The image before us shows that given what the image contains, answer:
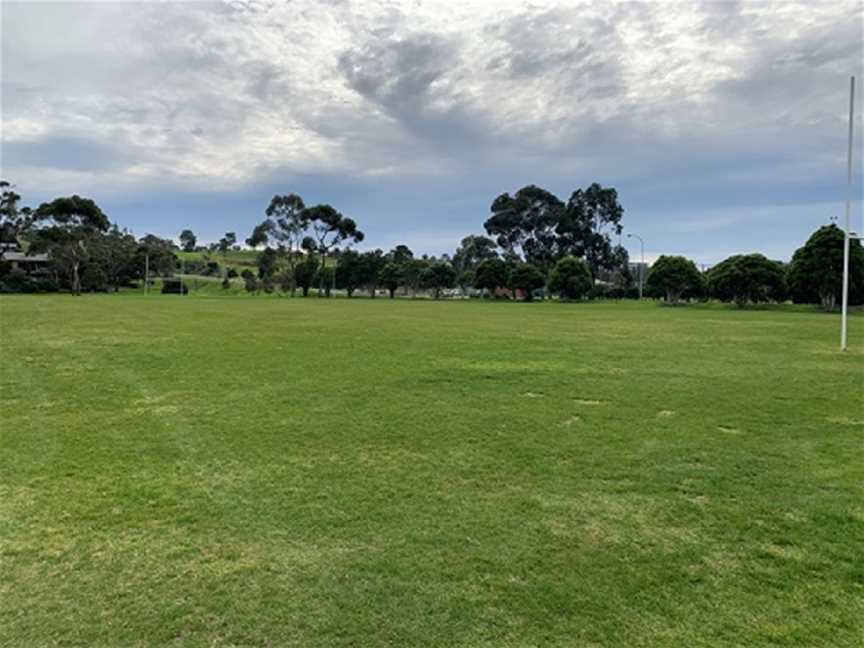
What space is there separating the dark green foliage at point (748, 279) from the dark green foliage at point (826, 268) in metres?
3.40

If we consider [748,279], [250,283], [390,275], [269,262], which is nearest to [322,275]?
[269,262]

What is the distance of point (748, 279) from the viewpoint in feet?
156

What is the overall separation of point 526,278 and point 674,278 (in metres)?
18.1

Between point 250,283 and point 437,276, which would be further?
point 250,283

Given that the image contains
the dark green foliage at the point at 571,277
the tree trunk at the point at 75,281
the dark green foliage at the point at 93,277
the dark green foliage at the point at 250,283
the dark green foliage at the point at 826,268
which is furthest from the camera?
the dark green foliage at the point at 250,283

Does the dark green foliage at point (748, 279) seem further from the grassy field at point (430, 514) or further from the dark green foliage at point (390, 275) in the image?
the grassy field at point (430, 514)

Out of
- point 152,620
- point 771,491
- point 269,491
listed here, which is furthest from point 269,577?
point 771,491

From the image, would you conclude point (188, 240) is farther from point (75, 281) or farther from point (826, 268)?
point (826, 268)

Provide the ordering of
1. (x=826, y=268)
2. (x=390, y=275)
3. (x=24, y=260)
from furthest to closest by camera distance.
A: (x=390, y=275), (x=24, y=260), (x=826, y=268)

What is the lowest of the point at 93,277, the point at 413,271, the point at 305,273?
the point at 93,277

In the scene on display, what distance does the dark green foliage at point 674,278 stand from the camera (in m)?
53.9

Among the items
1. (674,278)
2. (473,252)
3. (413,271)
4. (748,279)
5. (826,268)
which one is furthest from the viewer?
(473,252)

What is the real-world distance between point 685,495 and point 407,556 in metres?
2.40

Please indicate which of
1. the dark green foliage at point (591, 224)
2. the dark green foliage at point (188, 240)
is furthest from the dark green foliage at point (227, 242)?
the dark green foliage at point (591, 224)
